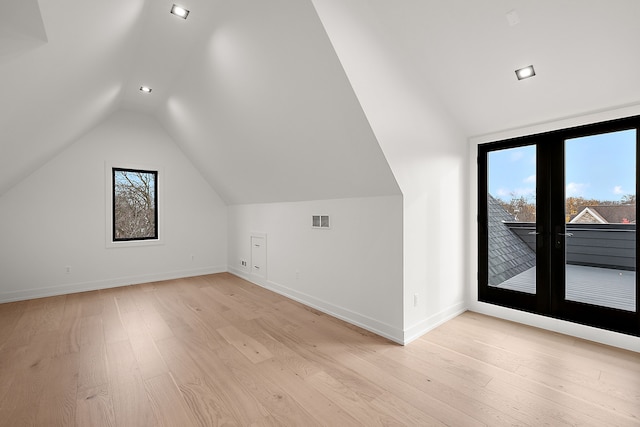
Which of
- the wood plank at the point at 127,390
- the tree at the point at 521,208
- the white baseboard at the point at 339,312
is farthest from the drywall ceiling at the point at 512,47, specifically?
the wood plank at the point at 127,390

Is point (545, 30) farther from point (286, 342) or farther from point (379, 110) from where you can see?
point (286, 342)

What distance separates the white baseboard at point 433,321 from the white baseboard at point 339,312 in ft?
0.39

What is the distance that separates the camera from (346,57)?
2152 mm

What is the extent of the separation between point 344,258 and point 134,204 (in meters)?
4.10

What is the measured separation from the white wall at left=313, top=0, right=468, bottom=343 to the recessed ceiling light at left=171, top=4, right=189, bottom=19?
1.32 metres

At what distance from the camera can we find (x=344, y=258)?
337 centimetres

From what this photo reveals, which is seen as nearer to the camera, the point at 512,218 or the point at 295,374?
the point at 295,374

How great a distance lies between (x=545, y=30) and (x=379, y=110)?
1305 millimetres

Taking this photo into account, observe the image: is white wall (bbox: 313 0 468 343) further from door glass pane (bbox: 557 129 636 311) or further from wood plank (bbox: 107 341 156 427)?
wood plank (bbox: 107 341 156 427)

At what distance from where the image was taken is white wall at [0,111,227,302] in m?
4.24

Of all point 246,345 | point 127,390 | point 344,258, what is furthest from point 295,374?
point 344,258

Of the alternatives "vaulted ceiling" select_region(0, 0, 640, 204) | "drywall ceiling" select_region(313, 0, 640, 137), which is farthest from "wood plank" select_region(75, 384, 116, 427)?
"drywall ceiling" select_region(313, 0, 640, 137)

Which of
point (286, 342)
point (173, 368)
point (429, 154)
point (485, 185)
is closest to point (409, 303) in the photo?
point (286, 342)

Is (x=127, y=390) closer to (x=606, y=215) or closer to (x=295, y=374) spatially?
(x=295, y=374)
